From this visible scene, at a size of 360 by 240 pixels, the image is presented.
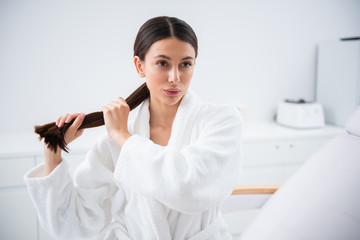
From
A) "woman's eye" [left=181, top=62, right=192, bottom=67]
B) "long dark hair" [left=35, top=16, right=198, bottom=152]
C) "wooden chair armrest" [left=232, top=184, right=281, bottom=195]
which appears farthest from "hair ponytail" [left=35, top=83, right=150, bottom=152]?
"wooden chair armrest" [left=232, top=184, right=281, bottom=195]

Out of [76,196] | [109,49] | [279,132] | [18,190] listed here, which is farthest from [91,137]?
[279,132]

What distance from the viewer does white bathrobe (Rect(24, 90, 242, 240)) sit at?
2.25 ft

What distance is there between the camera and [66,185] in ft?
2.67

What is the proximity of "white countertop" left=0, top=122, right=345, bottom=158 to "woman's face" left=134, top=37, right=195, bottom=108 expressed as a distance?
33.2 inches

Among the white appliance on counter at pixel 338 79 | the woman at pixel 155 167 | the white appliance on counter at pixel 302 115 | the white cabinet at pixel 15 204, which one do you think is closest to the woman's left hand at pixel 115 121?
the woman at pixel 155 167

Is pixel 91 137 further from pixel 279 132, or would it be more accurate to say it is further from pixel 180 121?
pixel 279 132

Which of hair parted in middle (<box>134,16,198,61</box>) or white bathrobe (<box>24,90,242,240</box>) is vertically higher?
hair parted in middle (<box>134,16,198,61</box>)

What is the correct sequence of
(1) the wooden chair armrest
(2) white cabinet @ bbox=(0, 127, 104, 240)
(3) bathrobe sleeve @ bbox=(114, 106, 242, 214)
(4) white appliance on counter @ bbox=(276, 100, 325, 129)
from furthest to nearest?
(4) white appliance on counter @ bbox=(276, 100, 325, 129) → (2) white cabinet @ bbox=(0, 127, 104, 240) → (1) the wooden chair armrest → (3) bathrobe sleeve @ bbox=(114, 106, 242, 214)

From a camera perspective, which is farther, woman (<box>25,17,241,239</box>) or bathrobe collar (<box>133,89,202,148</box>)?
bathrobe collar (<box>133,89,202,148</box>)

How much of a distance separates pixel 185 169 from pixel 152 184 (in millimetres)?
89

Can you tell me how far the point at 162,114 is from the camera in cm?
93

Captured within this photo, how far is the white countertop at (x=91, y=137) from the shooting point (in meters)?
1.43

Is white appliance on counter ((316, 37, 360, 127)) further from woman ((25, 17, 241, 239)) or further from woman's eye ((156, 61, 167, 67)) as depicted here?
woman's eye ((156, 61, 167, 67))

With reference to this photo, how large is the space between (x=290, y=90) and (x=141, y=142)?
1.89 meters
